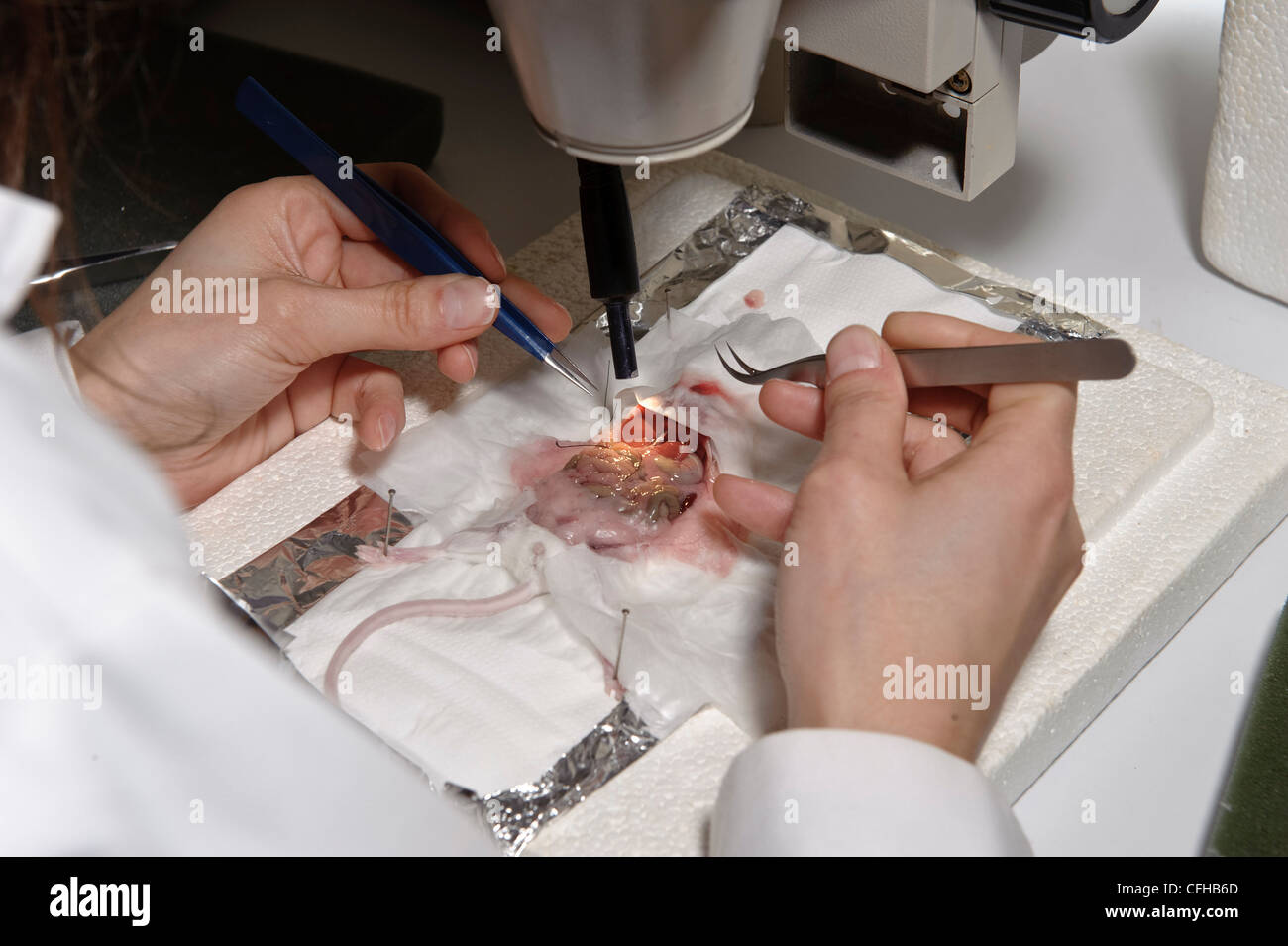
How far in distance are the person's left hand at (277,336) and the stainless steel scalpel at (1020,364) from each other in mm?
225

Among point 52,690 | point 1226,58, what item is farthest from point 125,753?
point 1226,58

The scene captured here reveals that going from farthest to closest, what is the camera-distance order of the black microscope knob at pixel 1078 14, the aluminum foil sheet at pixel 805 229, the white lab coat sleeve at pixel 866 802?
1. the aluminum foil sheet at pixel 805 229
2. the black microscope knob at pixel 1078 14
3. the white lab coat sleeve at pixel 866 802

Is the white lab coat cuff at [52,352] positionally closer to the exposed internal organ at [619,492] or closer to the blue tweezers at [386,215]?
the blue tweezers at [386,215]

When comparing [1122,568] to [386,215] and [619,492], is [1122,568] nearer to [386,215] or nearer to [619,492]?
[619,492]

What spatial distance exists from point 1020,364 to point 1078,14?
157 millimetres

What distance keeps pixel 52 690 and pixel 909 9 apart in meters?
0.44

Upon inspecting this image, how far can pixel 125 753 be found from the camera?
0.34 m

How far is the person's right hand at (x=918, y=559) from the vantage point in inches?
18.8

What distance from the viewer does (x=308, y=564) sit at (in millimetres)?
654

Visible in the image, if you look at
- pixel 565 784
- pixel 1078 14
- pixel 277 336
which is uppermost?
pixel 1078 14

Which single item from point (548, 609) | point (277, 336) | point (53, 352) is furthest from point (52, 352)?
point (548, 609)

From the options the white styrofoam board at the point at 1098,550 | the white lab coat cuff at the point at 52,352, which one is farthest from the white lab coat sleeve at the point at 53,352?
the white styrofoam board at the point at 1098,550

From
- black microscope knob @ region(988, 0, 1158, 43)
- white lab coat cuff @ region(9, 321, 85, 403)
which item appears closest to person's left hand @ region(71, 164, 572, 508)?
white lab coat cuff @ region(9, 321, 85, 403)

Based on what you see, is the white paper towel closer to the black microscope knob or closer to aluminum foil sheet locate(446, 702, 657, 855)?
aluminum foil sheet locate(446, 702, 657, 855)
